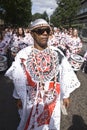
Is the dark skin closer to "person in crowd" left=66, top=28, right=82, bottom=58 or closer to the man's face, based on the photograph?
the man's face

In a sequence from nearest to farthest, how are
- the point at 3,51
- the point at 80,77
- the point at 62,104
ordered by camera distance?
1. the point at 62,104
2. the point at 80,77
3. the point at 3,51

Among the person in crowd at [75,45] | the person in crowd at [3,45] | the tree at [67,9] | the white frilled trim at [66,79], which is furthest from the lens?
the tree at [67,9]

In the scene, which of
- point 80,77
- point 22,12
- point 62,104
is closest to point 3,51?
point 80,77

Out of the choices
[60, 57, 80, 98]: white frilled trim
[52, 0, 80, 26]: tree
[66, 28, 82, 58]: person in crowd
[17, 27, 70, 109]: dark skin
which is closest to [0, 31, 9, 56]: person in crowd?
[66, 28, 82, 58]: person in crowd

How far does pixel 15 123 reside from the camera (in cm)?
652

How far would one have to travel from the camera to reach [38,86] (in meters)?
4.27

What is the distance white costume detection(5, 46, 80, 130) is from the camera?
428cm

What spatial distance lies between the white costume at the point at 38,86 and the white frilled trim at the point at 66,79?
0.05 meters

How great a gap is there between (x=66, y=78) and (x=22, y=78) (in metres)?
0.62

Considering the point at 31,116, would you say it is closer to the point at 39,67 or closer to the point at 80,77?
the point at 39,67

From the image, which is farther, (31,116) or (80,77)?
(80,77)

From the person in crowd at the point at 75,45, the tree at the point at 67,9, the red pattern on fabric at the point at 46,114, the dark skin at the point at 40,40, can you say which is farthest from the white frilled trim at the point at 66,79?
the tree at the point at 67,9

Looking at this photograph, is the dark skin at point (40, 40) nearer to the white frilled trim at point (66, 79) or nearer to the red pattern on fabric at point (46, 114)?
the white frilled trim at point (66, 79)

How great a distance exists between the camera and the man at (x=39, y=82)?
427 centimetres
